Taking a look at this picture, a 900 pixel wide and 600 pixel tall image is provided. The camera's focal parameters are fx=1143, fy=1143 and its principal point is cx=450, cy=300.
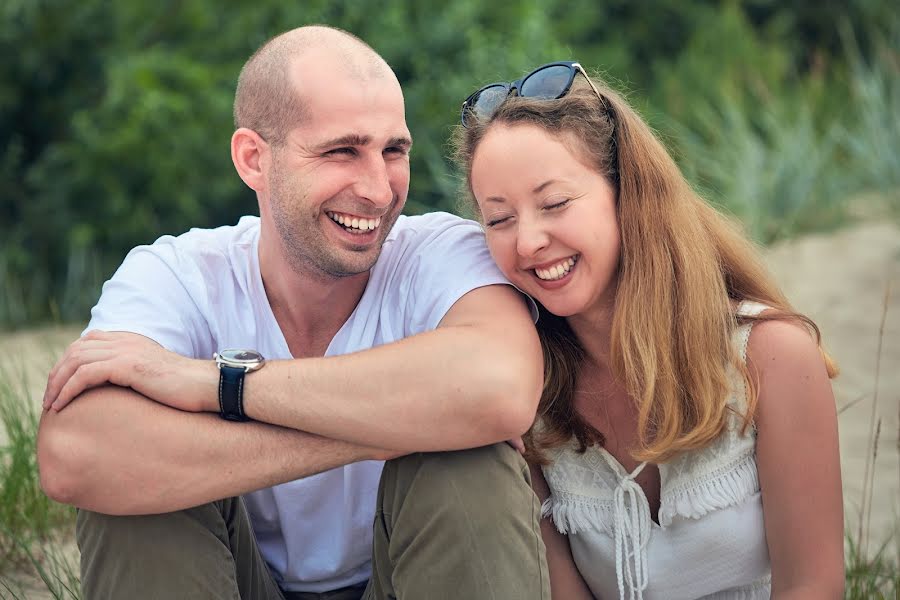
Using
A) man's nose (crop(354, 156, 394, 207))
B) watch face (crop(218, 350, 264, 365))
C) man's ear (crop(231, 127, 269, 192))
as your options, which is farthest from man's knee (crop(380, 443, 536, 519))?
man's ear (crop(231, 127, 269, 192))

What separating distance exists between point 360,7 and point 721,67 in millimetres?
3259

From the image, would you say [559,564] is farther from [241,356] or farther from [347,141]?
[347,141]

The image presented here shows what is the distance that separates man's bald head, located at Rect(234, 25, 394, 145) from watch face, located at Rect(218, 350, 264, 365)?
24.4 inches

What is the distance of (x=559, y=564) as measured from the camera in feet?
9.37

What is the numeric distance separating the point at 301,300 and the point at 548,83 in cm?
83

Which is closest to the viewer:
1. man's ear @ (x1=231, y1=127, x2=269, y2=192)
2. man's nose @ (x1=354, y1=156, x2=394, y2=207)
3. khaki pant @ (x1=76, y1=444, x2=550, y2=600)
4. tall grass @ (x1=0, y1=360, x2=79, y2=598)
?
khaki pant @ (x1=76, y1=444, x2=550, y2=600)

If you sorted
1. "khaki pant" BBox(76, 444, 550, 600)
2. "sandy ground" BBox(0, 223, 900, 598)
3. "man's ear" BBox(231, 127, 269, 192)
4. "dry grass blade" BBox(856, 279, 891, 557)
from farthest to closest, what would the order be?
"sandy ground" BBox(0, 223, 900, 598), "dry grass blade" BBox(856, 279, 891, 557), "man's ear" BBox(231, 127, 269, 192), "khaki pant" BBox(76, 444, 550, 600)

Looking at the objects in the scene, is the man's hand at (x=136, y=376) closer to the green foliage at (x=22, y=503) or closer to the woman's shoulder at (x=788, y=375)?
the green foliage at (x=22, y=503)

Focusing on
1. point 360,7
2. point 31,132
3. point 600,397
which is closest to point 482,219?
point 600,397

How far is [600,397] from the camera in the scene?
9.29 feet

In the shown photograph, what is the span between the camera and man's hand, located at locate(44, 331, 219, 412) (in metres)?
2.49

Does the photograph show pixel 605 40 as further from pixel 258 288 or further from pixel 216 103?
pixel 258 288

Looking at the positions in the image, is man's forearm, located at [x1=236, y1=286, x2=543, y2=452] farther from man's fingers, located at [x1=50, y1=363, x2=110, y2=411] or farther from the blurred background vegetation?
the blurred background vegetation

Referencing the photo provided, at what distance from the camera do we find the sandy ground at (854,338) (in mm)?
4145
